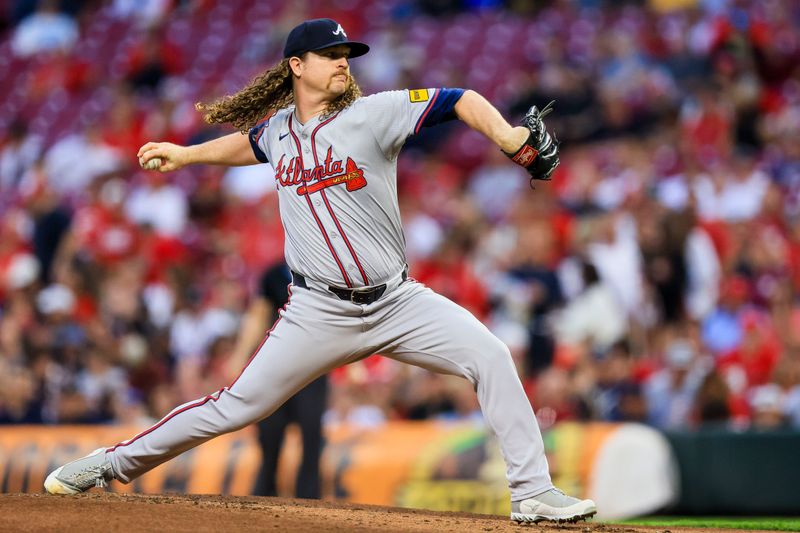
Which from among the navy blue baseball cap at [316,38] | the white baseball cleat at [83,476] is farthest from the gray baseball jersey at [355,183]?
the white baseball cleat at [83,476]

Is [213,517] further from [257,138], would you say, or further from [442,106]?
[442,106]

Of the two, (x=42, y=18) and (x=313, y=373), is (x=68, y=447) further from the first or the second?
(x=42, y=18)

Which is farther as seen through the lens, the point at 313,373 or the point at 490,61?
the point at 490,61

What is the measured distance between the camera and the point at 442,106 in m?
4.63

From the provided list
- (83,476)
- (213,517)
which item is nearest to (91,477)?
(83,476)

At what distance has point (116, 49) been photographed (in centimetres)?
1584

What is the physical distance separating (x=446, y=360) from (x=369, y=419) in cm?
437

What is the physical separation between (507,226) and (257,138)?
5.69m

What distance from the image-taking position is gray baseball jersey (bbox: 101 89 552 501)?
4684mm

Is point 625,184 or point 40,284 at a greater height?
point 625,184

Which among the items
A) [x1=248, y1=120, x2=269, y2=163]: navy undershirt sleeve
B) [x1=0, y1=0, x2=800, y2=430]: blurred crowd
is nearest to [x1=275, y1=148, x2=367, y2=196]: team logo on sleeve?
[x1=248, y1=120, x2=269, y2=163]: navy undershirt sleeve

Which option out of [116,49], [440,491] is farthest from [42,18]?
[440,491]

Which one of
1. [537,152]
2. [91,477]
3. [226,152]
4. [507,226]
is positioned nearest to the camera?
[537,152]

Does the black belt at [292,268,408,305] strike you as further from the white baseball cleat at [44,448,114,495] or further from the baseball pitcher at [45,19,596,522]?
the white baseball cleat at [44,448,114,495]
